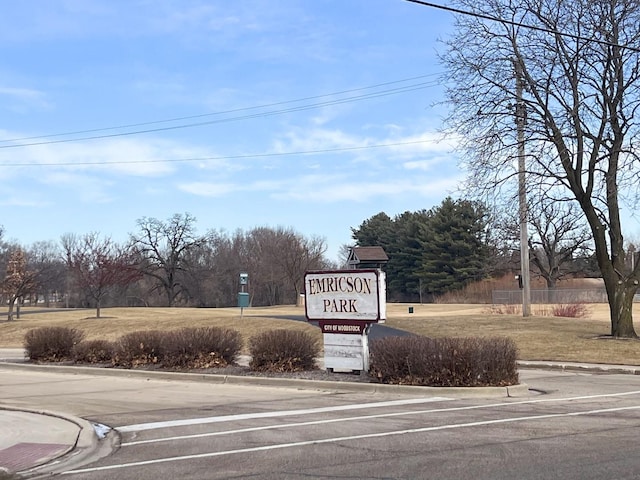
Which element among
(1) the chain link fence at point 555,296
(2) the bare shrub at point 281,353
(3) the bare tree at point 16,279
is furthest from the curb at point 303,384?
(1) the chain link fence at point 555,296

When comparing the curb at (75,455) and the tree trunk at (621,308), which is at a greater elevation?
the tree trunk at (621,308)

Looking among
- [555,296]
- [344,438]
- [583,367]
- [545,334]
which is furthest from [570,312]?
[344,438]

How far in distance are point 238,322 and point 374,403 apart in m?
17.9

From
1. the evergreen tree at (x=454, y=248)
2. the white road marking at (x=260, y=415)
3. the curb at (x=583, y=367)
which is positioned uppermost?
the evergreen tree at (x=454, y=248)

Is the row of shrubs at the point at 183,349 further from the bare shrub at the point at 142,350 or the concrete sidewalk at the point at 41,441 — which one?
the concrete sidewalk at the point at 41,441

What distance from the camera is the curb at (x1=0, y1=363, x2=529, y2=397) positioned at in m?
12.3

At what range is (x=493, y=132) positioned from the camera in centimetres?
2370

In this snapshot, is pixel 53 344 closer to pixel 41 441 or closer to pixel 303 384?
pixel 303 384

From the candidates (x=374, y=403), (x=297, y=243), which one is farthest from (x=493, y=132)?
(x=297, y=243)

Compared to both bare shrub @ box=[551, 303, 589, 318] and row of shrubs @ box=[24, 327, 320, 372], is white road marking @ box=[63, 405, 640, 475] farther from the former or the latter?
bare shrub @ box=[551, 303, 589, 318]

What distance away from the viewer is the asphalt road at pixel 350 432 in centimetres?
688

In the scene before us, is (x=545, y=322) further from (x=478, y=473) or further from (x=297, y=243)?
(x=297, y=243)

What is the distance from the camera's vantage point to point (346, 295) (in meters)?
14.2

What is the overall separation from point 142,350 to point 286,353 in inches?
155
